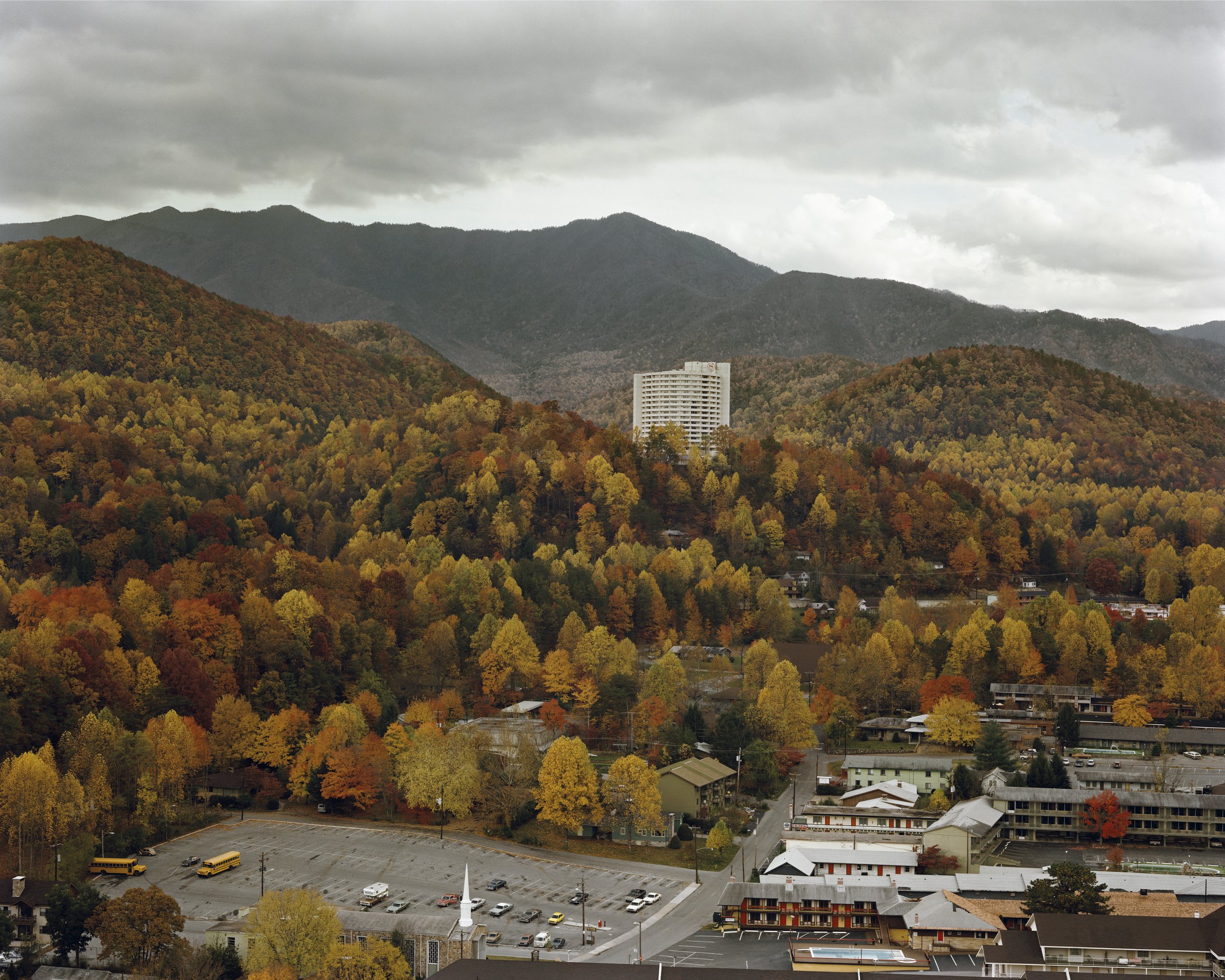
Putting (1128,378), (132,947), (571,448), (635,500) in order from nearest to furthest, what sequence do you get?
(132,947) → (635,500) → (571,448) → (1128,378)

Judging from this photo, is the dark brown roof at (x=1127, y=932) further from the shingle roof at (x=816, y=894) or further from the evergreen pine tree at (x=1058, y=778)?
the evergreen pine tree at (x=1058, y=778)

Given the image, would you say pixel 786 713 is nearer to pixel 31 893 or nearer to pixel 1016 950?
pixel 1016 950

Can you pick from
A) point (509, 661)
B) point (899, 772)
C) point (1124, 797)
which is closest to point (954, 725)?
point (899, 772)

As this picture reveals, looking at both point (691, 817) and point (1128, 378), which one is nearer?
point (691, 817)

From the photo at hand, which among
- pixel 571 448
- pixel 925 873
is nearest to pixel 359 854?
pixel 925 873

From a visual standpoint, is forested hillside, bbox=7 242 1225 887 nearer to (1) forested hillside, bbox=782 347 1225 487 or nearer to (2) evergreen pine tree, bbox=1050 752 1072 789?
(1) forested hillside, bbox=782 347 1225 487

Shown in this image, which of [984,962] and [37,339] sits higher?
[37,339]

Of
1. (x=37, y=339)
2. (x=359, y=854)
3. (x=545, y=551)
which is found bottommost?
(x=359, y=854)

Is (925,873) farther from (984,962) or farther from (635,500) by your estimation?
(635,500)
